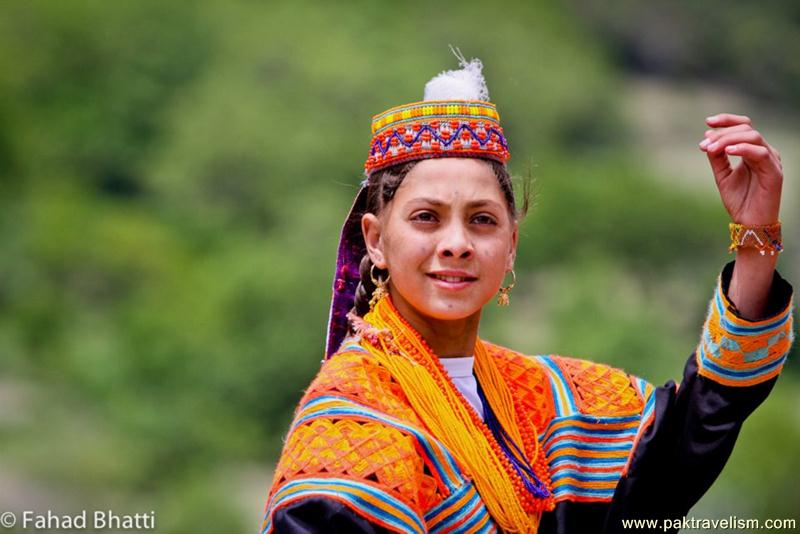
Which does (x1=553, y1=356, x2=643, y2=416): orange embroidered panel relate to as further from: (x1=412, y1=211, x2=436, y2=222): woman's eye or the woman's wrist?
(x1=412, y1=211, x2=436, y2=222): woman's eye

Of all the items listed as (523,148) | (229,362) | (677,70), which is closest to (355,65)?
(523,148)

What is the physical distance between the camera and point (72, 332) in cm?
4322

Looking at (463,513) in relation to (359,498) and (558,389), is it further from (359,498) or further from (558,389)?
(558,389)

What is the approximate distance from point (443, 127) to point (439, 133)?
0.02 meters

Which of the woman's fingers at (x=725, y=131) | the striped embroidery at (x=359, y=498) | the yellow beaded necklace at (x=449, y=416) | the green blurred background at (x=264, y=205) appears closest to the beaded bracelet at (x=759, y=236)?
the woman's fingers at (x=725, y=131)

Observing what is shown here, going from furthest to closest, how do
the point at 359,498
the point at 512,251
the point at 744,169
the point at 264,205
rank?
1. the point at 264,205
2. the point at 512,251
3. the point at 744,169
4. the point at 359,498

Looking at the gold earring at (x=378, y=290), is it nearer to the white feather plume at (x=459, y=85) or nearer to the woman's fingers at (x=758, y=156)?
the white feather plume at (x=459, y=85)

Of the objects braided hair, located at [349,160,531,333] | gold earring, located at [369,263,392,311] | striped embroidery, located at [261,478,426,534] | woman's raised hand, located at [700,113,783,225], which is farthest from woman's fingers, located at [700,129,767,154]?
striped embroidery, located at [261,478,426,534]

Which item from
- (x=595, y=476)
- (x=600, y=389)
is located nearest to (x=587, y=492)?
(x=595, y=476)

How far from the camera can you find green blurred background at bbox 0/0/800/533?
A: 3666 cm

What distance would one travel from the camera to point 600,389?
3.83 meters

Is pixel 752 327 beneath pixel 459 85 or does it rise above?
beneath

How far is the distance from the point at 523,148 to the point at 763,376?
157ft

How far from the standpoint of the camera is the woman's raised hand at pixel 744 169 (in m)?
3.34
